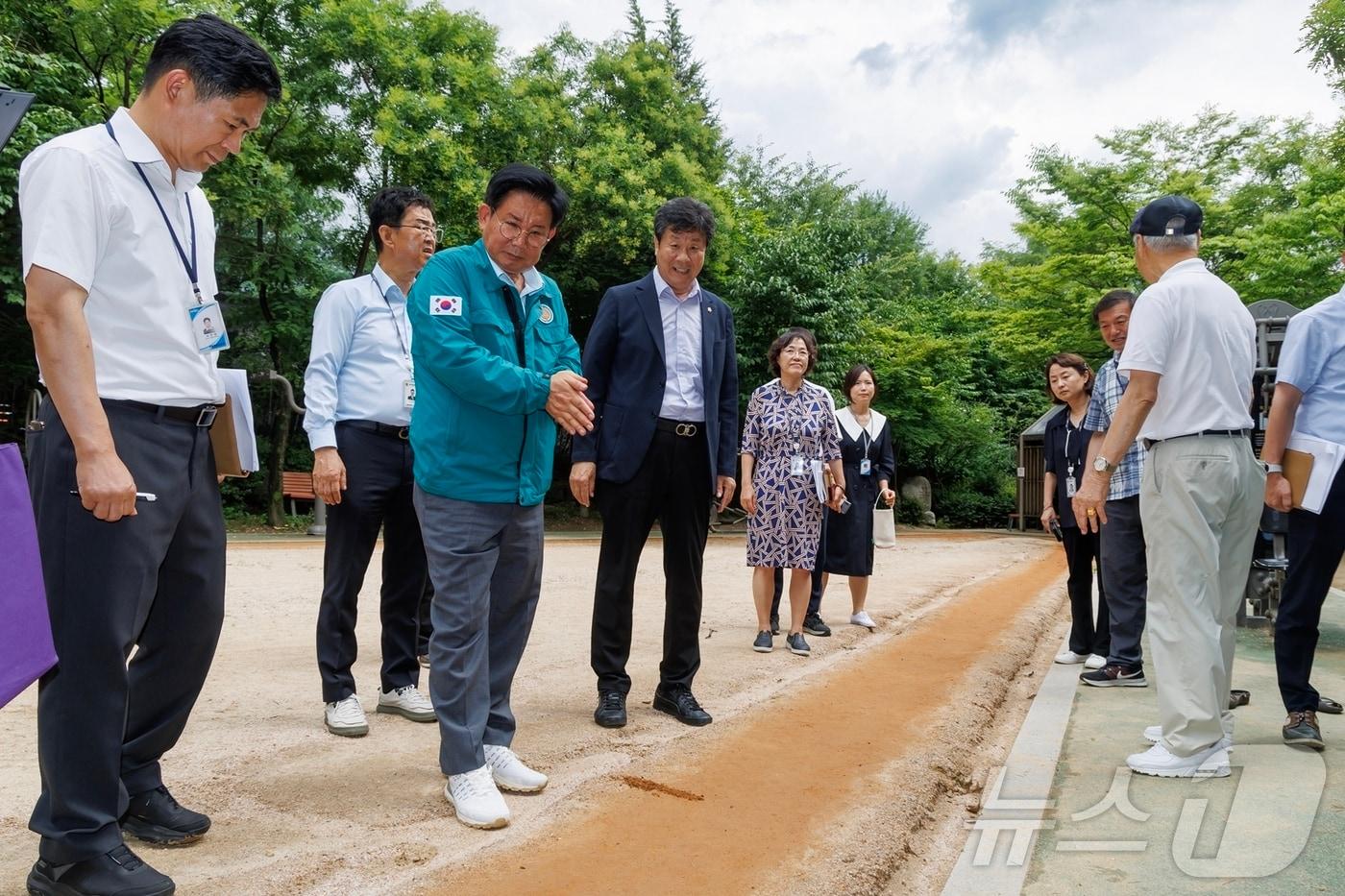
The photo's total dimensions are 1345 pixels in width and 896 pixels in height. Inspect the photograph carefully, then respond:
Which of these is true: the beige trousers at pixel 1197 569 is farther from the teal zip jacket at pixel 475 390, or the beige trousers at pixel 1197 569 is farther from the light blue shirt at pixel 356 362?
the light blue shirt at pixel 356 362

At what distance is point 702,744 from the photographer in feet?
12.6

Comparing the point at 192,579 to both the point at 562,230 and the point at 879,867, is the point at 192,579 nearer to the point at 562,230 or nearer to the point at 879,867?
the point at 879,867

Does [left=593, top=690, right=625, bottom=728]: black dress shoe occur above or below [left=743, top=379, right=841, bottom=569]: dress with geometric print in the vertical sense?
below

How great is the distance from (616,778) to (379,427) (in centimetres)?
170

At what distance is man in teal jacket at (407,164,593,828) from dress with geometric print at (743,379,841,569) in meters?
2.83

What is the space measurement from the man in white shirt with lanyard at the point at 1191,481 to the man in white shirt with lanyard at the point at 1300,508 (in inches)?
13.9

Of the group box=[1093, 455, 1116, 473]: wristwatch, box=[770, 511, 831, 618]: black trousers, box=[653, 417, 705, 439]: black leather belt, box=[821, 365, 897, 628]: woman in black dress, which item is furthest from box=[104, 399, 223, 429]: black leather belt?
box=[821, 365, 897, 628]: woman in black dress

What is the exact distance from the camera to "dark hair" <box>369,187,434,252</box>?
429 centimetres

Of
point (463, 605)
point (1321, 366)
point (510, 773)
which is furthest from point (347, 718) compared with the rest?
point (1321, 366)

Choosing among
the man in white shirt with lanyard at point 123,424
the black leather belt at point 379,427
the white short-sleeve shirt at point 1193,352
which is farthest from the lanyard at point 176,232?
the white short-sleeve shirt at point 1193,352

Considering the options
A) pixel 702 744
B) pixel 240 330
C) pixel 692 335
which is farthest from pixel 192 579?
pixel 240 330

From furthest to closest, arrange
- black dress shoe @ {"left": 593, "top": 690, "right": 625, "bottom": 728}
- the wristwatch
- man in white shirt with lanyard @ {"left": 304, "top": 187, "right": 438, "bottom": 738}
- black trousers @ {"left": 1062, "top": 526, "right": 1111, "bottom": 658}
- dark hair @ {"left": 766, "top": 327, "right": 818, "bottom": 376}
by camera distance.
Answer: dark hair @ {"left": 766, "top": 327, "right": 818, "bottom": 376}, black trousers @ {"left": 1062, "top": 526, "right": 1111, "bottom": 658}, black dress shoe @ {"left": 593, "top": 690, "right": 625, "bottom": 728}, man in white shirt with lanyard @ {"left": 304, "top": 187, "right": 438, "bottom": 738}, the wristwatch

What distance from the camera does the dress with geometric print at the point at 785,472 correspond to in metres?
6.03

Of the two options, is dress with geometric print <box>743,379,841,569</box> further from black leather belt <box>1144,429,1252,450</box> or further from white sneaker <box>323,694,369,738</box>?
white sneaker <box>323,694,369,738</box>
